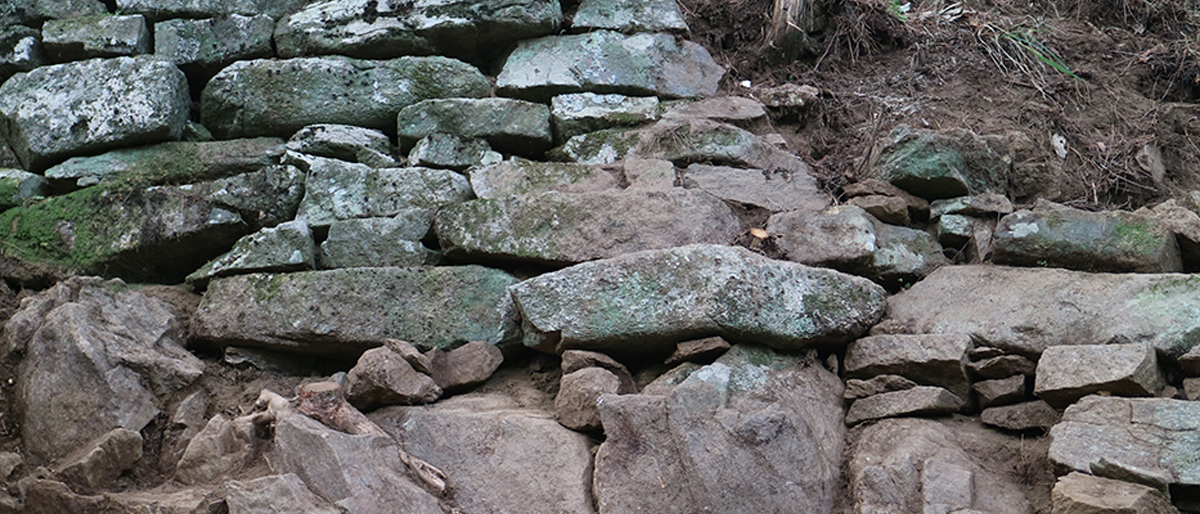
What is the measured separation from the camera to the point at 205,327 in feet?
12.1

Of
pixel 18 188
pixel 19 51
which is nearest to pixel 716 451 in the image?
pixel 18 188

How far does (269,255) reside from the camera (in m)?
3.85

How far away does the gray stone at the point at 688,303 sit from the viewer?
3.34m

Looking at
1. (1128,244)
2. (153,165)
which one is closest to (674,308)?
(1128,244)

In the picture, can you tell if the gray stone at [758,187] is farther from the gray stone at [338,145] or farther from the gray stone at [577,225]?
the gray stone at [338,145]

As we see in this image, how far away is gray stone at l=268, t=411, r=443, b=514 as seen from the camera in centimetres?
285

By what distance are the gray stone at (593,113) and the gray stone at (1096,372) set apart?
2047 mm

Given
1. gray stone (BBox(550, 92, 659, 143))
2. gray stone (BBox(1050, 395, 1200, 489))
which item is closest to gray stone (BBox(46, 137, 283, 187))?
gray stone (BBox(550, 92, 659, 143))

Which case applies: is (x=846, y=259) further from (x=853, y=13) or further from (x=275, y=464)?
(x=275, y=464)

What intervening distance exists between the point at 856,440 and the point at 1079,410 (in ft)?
2.30

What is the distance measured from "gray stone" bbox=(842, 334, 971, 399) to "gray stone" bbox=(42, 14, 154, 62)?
3737 mm

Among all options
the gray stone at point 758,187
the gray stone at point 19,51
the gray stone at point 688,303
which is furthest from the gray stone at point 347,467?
the gray stone at point 19,51

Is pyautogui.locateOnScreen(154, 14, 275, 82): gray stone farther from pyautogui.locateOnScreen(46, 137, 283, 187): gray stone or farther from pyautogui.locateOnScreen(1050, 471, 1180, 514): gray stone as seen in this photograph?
pyautogui.locateOnScreen(1050, 471, 1180, 514): gray stone

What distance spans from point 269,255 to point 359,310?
526 millimetres
